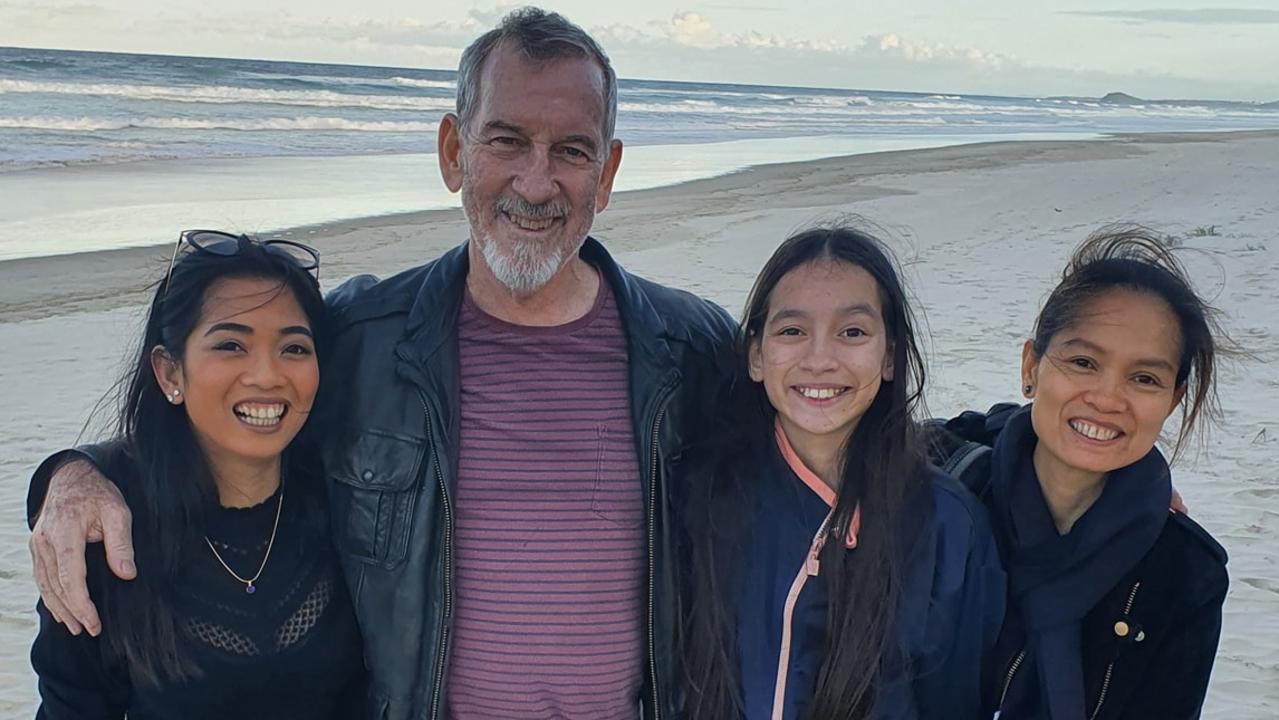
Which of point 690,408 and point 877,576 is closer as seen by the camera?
point 877,576

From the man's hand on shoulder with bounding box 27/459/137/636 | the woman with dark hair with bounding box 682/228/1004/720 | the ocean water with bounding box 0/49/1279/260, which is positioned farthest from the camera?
the ocean water with bounding box 0/49/1279/260

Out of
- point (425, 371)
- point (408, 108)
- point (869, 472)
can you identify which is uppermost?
point (408, 108)

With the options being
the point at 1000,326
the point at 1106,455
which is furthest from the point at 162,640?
the point at 1000,326

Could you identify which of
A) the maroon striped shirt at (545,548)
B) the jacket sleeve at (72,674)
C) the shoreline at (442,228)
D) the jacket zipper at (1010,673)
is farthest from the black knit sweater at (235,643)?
the shoreline at (442,228)

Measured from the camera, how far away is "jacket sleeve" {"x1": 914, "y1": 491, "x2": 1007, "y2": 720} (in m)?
2.54

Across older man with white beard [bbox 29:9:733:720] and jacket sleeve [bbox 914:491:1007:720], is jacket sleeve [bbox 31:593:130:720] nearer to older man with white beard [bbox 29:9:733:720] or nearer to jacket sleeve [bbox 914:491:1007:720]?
older man with white beard [bbox 29:9:733:720]

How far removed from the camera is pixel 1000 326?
9.16m

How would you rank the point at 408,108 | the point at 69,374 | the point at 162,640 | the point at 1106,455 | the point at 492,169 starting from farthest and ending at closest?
the point at 408,108, the point at 69,374, the point at 492,169, the point at 1106,455, the point at 162,640

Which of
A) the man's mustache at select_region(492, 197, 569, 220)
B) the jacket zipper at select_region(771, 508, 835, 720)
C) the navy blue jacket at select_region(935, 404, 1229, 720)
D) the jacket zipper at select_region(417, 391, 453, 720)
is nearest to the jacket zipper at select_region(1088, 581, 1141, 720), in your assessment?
the navy blue jacket at select_region(935, 404, 1229, 720)

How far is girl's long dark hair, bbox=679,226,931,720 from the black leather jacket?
93 millimetres

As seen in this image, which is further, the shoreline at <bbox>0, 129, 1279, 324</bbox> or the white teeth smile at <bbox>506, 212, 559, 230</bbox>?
the shoreline at <bbox>0, 129, 1279, 324</bbox>

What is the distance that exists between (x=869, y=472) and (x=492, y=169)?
3.95ft

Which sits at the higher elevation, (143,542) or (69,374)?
(143,542)

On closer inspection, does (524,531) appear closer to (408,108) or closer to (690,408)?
(690,408)
